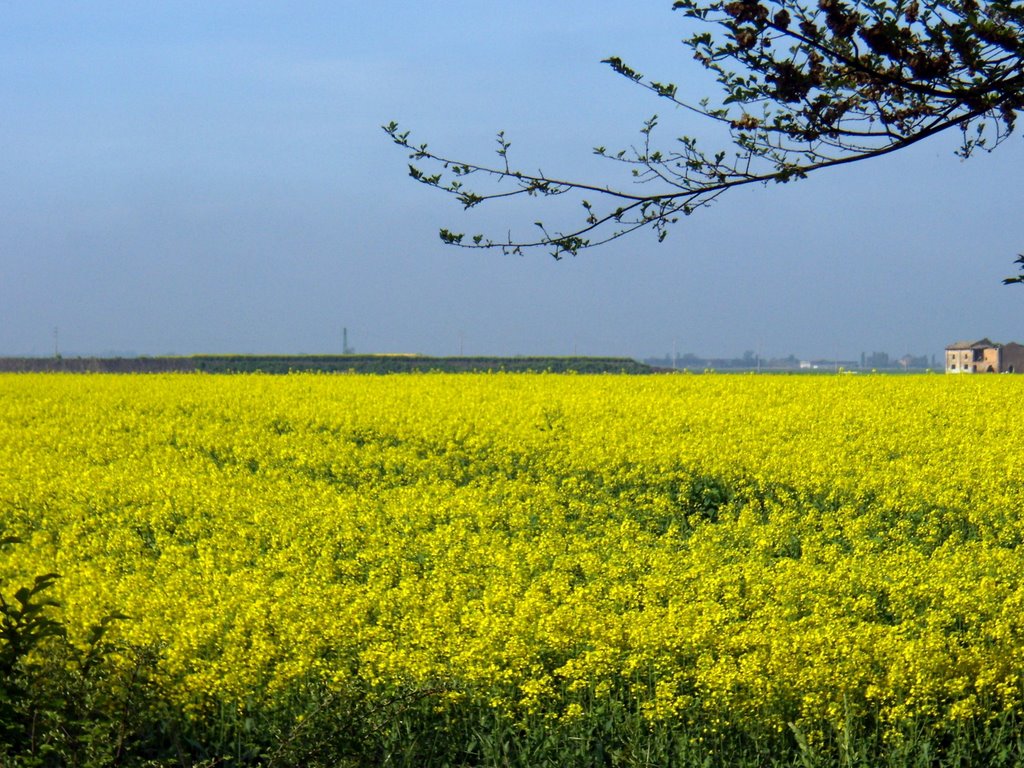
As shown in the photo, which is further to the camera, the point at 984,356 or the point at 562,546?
the point at 984,356

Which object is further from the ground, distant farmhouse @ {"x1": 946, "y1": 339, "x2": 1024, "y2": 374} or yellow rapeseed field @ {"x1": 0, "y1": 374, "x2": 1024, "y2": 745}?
distant farmhouse @ {"x1": 946, "y1": 339, "x2": 1024, "y2": 374}

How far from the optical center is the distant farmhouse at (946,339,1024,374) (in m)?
51.6

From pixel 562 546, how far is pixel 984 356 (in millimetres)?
54472

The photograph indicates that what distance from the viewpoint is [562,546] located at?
870 centimetres

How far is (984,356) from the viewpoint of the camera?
5684 cm

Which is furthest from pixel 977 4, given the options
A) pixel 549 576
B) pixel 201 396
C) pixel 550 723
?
pixel 201 396

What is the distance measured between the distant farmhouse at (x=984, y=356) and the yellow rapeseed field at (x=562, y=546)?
26924mm

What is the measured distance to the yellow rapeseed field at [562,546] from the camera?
19.2ft

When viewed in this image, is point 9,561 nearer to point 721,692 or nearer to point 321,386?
point 721,692

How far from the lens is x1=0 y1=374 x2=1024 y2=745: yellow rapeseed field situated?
5.85 meters

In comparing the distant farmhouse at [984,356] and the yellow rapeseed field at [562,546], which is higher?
the distant farmhouse at [984,356]

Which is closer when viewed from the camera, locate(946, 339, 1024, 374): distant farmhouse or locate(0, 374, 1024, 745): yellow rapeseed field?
locate(0, 374, 1024, 745): yellow rapeseed field

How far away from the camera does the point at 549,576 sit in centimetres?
740

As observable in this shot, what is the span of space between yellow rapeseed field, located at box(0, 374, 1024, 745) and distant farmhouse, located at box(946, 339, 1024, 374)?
2692cm
